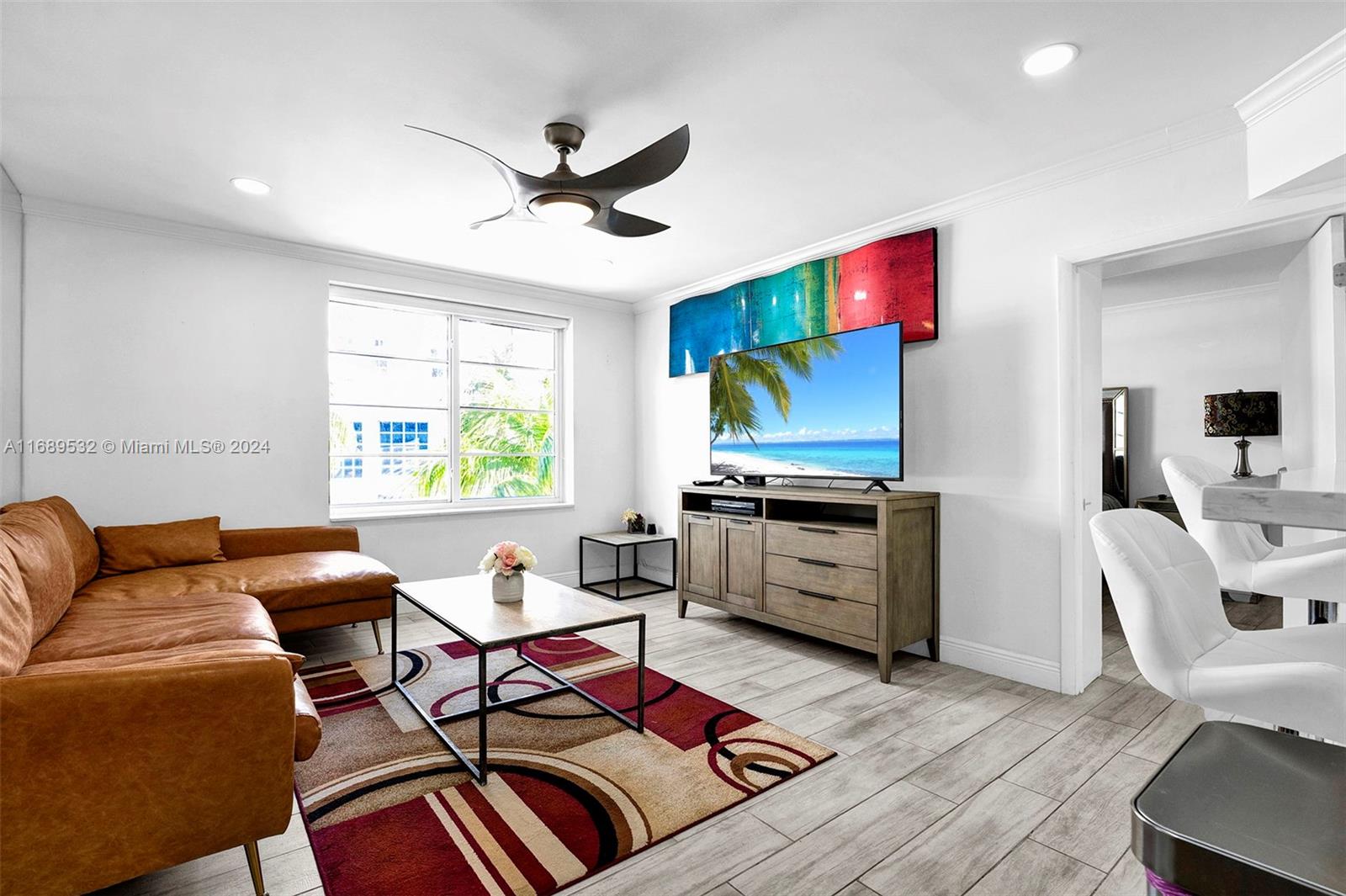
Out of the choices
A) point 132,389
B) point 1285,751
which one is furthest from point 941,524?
point 132,389

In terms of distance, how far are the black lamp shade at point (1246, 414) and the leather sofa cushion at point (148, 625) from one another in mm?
5926

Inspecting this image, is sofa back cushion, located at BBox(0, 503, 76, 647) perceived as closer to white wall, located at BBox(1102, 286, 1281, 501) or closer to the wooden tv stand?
the wooden tv stand

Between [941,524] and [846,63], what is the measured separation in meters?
2.33

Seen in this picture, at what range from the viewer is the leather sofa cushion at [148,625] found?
2215 millimetres

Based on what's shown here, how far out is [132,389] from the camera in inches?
146

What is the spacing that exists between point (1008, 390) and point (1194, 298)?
3241 millimetres

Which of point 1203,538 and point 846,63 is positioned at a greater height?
point 846,63

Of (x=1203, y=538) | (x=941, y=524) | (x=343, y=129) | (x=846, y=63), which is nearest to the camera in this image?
(x=1203, y=538)

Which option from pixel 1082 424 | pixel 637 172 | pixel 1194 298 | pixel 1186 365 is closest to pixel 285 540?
pixel 637 172

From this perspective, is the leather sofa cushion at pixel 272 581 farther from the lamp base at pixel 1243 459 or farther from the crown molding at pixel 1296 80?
the lamp base at pixel 1243 459

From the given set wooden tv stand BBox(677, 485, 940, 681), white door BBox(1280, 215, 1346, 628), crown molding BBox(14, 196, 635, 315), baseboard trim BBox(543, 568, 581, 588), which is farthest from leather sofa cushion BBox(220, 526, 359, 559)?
white door BBox(1280, 215, 1346, 628)

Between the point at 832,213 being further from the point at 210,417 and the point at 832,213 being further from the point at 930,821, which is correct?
the point at 210,417

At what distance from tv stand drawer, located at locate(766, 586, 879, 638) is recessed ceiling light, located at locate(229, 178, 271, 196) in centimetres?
344

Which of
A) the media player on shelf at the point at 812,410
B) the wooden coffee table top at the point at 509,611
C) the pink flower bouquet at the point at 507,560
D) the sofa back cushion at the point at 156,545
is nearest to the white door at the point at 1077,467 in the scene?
the media player on shelf at the point at 812,410
